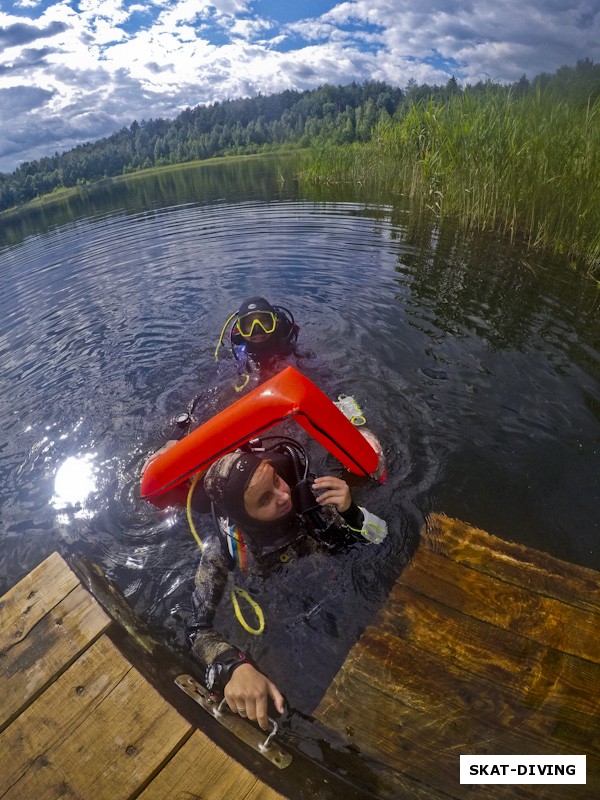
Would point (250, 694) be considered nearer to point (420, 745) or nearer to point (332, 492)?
point (420, 745)

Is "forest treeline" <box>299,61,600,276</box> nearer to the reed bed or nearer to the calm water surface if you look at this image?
the reed bed

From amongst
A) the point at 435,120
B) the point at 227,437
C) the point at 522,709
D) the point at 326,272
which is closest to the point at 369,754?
the point at 522,709

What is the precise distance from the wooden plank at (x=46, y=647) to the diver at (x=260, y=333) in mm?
3515

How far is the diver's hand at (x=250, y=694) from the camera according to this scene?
2.22m

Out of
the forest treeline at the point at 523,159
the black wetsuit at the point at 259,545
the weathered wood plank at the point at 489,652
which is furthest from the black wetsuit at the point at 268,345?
the forest treeline at the point at 523,159

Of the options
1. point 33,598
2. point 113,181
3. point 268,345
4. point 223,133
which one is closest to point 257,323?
point 268,345

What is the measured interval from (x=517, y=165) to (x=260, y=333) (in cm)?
680

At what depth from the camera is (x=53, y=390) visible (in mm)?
6914

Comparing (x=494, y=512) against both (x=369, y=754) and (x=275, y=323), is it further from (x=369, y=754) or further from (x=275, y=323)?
(x=275, y=323)

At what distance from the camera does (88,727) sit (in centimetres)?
226

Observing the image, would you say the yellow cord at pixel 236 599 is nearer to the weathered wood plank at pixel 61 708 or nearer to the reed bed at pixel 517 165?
the weathered wood plank at pixel 61 708

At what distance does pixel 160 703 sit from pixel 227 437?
4.97 feet

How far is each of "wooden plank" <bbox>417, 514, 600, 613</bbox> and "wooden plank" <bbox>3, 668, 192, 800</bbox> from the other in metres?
2.01

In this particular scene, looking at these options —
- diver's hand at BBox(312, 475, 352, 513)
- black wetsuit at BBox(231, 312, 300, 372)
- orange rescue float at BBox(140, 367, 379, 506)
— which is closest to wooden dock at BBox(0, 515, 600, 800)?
diver's hand at BBox(312, 475, 352, 513)
